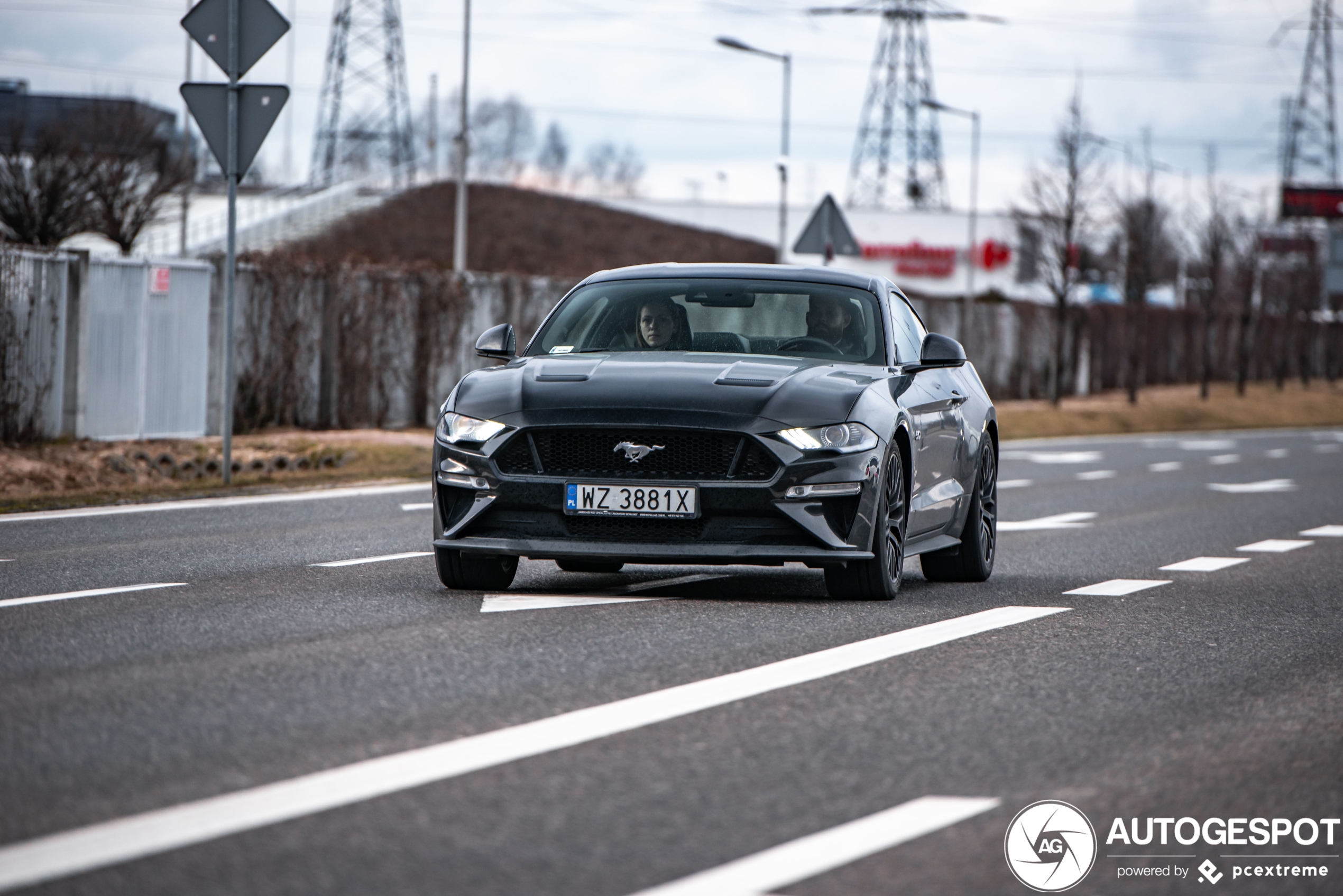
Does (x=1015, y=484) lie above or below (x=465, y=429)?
below

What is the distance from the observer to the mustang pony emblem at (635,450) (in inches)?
339

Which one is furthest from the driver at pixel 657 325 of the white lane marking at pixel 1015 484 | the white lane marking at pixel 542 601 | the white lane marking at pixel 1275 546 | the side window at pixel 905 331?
the white lane marking at pixel 1015 484

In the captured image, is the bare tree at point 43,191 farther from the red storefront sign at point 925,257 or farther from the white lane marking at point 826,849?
the red storefront sign at point 925,257

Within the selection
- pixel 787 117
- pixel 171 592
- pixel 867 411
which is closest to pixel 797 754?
pixel 867 411

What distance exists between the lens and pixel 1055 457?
28.1 m

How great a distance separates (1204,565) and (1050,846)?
26.9 feet

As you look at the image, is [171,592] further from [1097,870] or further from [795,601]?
[1097,870]

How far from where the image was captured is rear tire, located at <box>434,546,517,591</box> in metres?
9.21

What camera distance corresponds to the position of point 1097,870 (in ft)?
14.6

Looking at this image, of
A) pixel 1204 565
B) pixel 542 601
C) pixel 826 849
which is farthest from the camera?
pixel 1204 565

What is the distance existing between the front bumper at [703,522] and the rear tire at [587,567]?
1.50 meters

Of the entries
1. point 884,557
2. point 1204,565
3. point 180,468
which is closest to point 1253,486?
point 1204,565

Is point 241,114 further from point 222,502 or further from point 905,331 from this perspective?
point 905,331

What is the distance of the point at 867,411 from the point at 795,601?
3.17 feet
